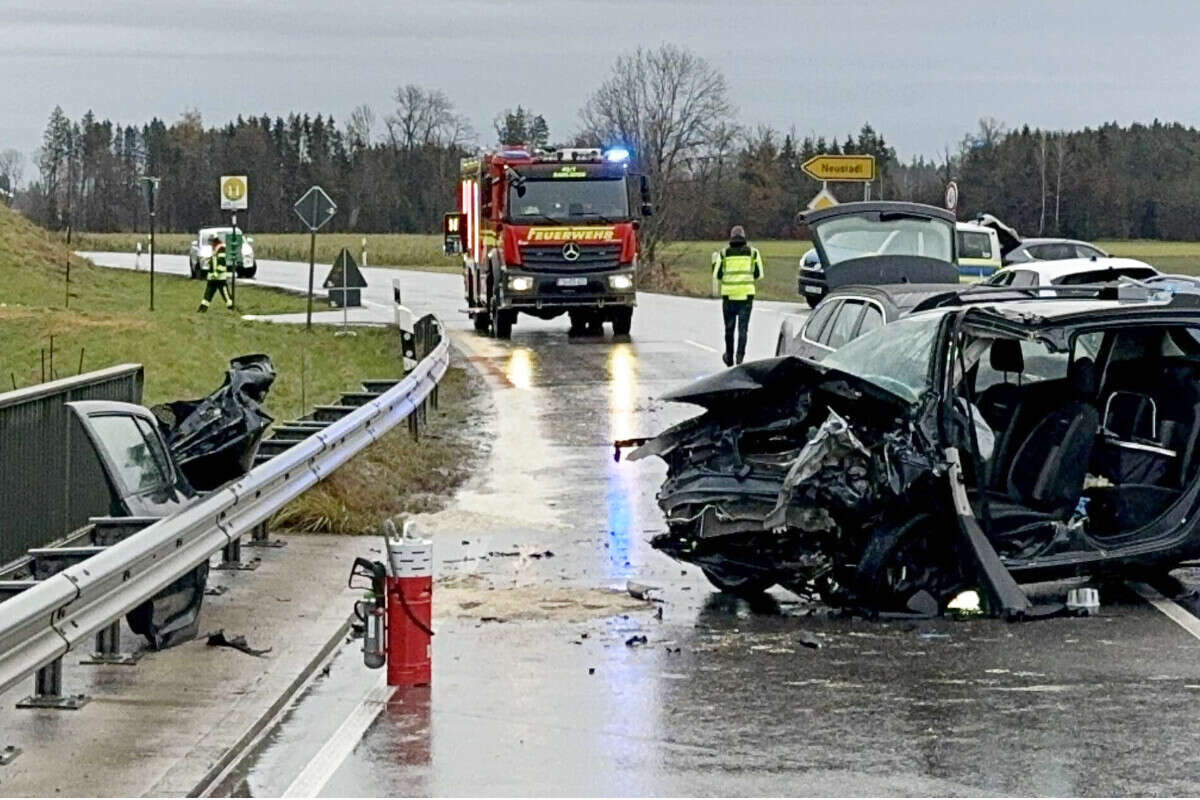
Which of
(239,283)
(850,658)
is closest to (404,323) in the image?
(850,658)

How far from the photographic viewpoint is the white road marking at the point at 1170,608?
9617mm

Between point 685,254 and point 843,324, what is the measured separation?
170 ft

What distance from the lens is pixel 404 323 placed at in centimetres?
2562

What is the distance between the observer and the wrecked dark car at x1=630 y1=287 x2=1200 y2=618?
383 inches

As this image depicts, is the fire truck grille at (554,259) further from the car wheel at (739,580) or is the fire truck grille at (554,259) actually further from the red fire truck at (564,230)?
the car wheel at (739,580)

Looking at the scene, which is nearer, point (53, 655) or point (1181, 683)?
point (53, 655)

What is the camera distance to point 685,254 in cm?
6669

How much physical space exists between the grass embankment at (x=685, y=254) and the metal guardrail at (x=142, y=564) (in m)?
40.3

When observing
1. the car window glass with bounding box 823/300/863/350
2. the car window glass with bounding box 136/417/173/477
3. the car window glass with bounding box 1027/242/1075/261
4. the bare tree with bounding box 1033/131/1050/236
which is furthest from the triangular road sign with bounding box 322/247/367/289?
the bare tree with bounding box 1033/131/1050/236

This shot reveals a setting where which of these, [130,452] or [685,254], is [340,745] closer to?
[130,452]

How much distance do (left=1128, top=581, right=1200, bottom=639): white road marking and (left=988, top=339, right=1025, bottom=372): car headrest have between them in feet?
4.49

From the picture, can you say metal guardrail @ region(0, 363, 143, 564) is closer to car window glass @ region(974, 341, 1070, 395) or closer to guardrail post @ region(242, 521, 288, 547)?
guardrail post @ region(242, 521, 288, 547)

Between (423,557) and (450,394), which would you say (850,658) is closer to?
(423,557)

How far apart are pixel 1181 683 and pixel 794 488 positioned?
86.6 inches
